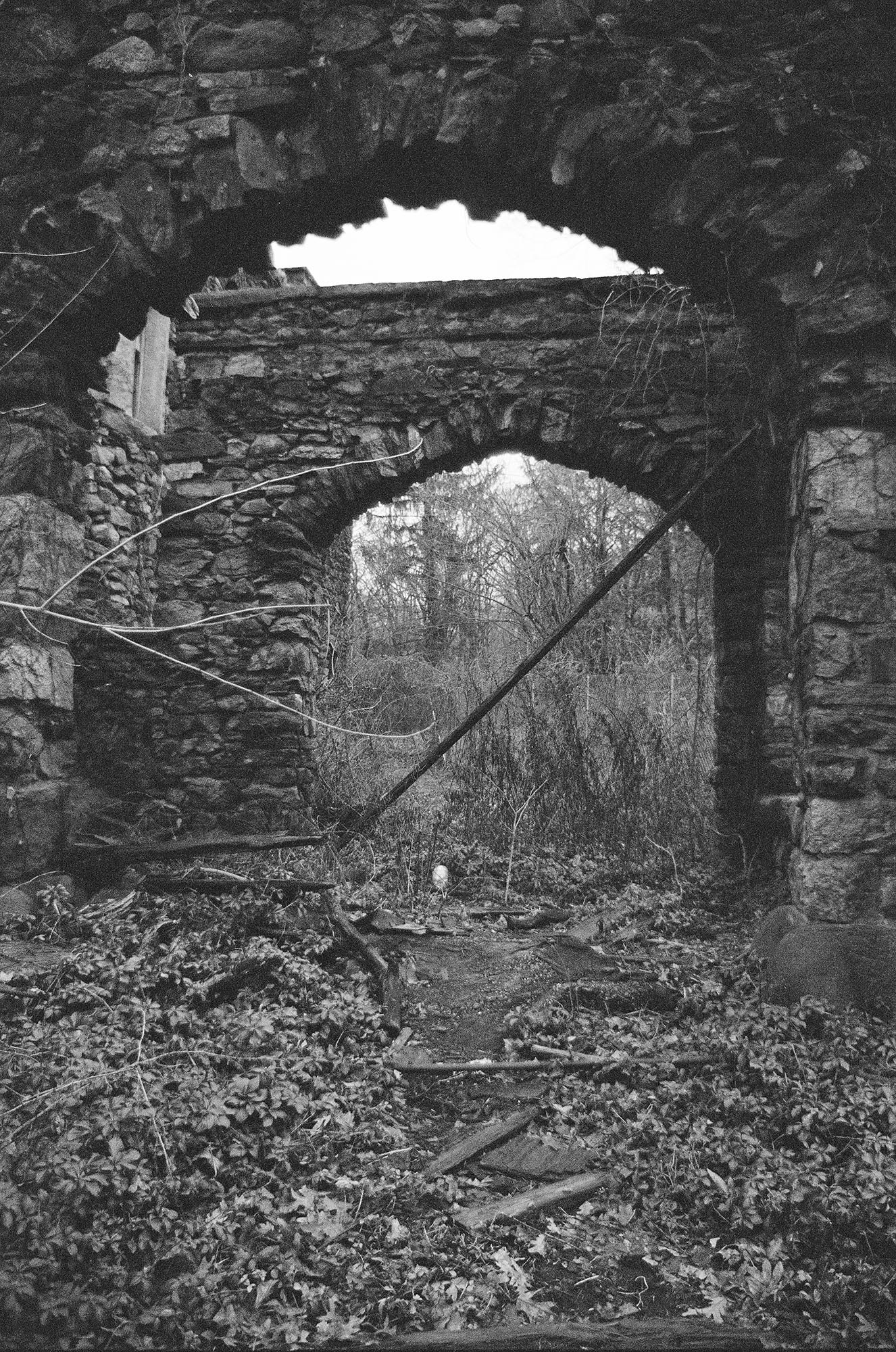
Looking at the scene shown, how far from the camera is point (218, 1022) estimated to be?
2918 mm

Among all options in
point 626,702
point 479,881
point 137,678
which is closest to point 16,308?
point 137,678

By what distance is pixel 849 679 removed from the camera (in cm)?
316

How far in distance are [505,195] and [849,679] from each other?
8.02ft

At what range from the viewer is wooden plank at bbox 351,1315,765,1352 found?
1.77 meters

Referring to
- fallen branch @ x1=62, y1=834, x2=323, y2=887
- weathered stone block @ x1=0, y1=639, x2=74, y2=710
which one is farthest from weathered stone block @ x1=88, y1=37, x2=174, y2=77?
fallen branch @ x1=62, y1=834, x2=323, y2=887

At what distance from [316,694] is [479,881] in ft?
6.84

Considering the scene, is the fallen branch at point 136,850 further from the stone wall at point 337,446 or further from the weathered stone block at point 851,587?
the weathered stone block at point 851,587

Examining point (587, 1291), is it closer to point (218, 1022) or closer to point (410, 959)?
point (218, 1022)

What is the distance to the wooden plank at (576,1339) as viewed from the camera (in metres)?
1.77

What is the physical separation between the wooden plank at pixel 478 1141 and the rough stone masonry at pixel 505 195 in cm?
126

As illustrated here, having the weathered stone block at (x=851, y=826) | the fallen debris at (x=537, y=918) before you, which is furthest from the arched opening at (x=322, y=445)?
the weathered stone block at (x=851, y=826)

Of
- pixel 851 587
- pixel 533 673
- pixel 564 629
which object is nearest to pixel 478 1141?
pixel 851 587

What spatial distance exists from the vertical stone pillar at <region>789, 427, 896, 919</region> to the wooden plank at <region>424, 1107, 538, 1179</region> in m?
1.25

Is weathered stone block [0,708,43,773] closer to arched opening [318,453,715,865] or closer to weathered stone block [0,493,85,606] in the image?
weathered stone block [0,493,85,606]
